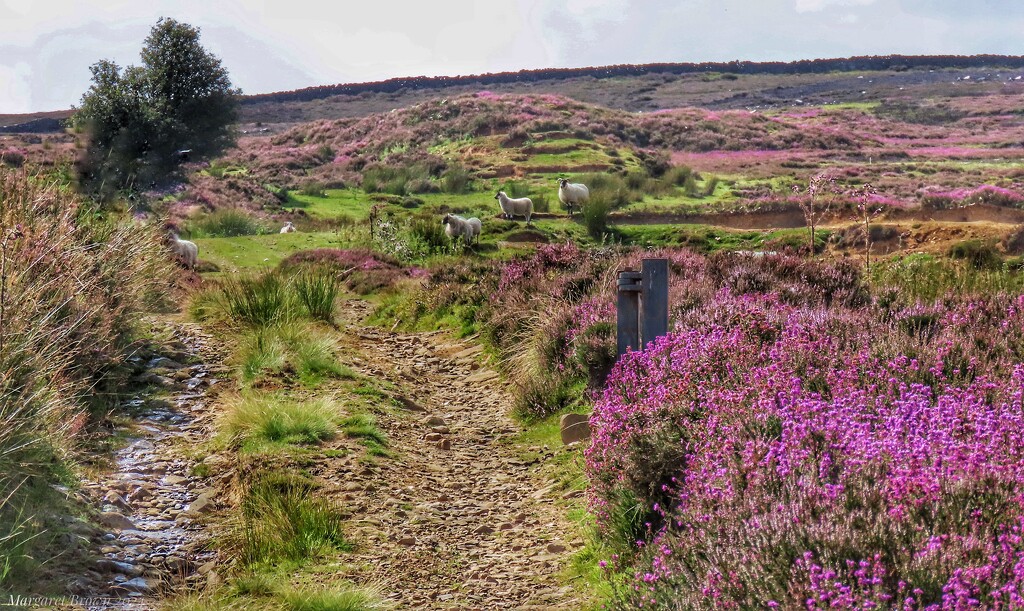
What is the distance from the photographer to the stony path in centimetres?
507

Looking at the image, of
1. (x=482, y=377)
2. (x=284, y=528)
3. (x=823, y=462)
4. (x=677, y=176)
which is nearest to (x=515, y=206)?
(x=482, y=377)

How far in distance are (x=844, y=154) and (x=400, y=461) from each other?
51.2 meters

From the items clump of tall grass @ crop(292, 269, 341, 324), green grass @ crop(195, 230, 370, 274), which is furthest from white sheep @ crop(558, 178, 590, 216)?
clump of tall grass @ crop(292, 269, 341, 324)

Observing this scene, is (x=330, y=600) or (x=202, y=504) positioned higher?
(x=330, y=600)

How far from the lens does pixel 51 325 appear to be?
23.0 feet

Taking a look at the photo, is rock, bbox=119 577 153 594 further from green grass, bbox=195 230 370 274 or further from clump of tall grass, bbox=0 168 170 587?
green grass, bbox=195 230 370 274

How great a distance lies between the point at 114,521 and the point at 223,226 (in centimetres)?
2241

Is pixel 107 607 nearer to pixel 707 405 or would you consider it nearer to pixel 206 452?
pixel 206 452

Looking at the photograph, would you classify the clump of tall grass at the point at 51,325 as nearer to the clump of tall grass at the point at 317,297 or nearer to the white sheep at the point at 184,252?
the clump of tall grass at the point at 317,297

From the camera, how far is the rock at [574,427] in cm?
738

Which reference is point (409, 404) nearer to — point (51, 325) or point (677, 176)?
point (51, 325)

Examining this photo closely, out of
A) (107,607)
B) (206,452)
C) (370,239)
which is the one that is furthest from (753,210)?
(107,607)

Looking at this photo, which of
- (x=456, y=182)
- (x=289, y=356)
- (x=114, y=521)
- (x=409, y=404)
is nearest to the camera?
(x=114, y=521)

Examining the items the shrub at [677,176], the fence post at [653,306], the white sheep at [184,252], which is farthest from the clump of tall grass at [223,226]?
the fence post at [653,306]
